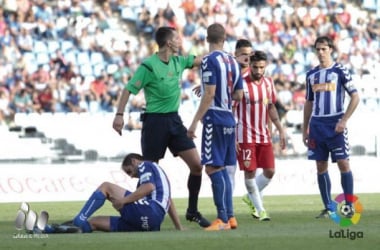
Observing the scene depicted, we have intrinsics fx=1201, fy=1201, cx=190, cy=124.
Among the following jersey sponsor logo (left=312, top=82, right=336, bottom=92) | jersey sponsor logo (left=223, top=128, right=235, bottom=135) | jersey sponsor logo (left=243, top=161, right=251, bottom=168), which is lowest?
jersey sponsor logo (left=243, top=161, right=251, bottom=168)

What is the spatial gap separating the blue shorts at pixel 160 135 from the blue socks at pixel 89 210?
3.78ft

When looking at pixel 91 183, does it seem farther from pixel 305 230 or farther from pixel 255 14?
pixel 305 230

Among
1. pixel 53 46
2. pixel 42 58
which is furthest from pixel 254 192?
pixel 53 46

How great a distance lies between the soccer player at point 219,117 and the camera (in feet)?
40.0

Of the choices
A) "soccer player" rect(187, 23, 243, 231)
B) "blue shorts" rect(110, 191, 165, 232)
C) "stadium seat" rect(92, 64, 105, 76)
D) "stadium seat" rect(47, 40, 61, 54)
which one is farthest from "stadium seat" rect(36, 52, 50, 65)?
"blue shorts" rect(110, 191, 165, 232)

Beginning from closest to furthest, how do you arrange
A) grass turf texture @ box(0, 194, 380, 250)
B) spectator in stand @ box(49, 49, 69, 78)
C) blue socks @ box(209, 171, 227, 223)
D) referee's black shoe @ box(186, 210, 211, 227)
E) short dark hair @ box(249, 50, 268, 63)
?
grass turf texture @ box(0, 194, 380, 250) → blue socks @ box(209, 171, 227, 223) → referee's black shoe @ box(186, 210, 211, 227) → short dark hair @ box(249, 50, 268, 63) → spectator in stand @ box(49, 49, 69, 78)

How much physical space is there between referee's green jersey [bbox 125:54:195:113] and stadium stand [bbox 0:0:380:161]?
942 cm

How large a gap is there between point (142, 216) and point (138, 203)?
5.3 inches

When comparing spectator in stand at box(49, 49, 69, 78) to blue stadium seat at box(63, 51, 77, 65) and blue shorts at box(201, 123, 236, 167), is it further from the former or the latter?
blue shorts at box(201, 123, 236, 167)

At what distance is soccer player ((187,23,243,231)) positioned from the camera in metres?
12.2

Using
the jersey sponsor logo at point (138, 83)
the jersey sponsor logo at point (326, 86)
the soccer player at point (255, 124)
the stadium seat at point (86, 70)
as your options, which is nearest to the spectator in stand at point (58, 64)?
the stadium seat at point (86, 70)

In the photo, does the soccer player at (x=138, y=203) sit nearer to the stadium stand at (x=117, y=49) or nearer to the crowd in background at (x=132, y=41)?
the stadium stand at (x=117, y=49)

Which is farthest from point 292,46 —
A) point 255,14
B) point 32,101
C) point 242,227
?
point 242,227

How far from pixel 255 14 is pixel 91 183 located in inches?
359
